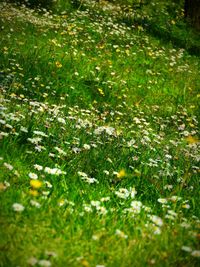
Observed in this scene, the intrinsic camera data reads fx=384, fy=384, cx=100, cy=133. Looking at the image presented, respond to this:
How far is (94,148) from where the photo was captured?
16.7 ft

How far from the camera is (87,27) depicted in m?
12.4

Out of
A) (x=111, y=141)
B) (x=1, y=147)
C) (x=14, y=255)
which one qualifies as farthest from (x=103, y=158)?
(x=14, y=255)

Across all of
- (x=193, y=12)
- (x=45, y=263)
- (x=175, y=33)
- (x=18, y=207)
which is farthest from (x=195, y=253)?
(x=193, y=12)

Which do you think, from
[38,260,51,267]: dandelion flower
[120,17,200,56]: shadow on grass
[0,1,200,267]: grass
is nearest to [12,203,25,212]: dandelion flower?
[0,1,200,267]: grass

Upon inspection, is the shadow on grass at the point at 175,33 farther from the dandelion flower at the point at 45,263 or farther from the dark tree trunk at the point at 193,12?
the dandelion flower at the point at 45,263

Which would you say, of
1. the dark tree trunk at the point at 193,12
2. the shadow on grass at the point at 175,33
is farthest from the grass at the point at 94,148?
the dark tree trunk at the point at 193,12

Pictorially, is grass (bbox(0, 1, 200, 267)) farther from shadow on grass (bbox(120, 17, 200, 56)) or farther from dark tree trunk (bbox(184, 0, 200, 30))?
dark tree trunk (bbox(184, 0, 200, 30))

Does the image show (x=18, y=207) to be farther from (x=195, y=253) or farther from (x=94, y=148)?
(x=94, y=148)

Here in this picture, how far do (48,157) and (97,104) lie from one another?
4.06 meters

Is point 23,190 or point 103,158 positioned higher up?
point 23,190

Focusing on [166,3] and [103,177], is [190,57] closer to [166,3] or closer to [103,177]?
[166,3]

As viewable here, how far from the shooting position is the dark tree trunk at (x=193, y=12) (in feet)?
50.1

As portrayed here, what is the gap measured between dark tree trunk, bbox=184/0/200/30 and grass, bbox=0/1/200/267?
129 inches

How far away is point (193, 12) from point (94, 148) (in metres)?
12.4
